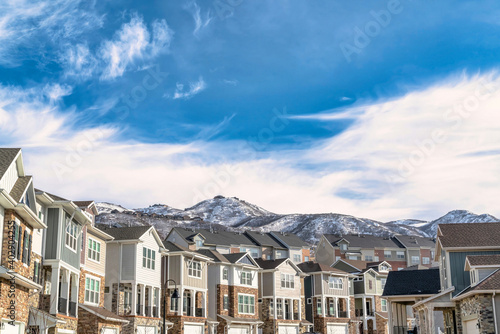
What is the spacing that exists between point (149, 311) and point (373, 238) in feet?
249

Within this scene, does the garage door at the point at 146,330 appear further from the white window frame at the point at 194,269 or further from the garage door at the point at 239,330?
the garage door at the point at 239,330

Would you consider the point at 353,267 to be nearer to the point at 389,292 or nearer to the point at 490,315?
the point at 389,292

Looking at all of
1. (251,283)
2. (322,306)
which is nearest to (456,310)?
(251,283)

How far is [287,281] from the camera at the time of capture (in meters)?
66.7

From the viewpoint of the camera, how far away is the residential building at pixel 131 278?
146 feet

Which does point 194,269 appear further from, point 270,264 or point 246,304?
point 270,264

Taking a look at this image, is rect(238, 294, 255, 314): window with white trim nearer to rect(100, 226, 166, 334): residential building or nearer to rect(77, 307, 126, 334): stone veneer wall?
rect(100, 226, 166, 334): residential building

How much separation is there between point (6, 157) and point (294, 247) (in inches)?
3192

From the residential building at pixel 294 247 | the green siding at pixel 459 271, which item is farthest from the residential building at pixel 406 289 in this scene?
the residential building at pixel 294 247

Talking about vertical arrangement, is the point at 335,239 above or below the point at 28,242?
above

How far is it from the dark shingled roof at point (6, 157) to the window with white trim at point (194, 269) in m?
29.3

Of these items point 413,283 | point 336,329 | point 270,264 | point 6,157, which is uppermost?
point 6,157

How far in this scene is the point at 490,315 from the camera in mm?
30969

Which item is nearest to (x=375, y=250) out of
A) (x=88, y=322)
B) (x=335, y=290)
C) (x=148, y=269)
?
(x=335, y=290)
